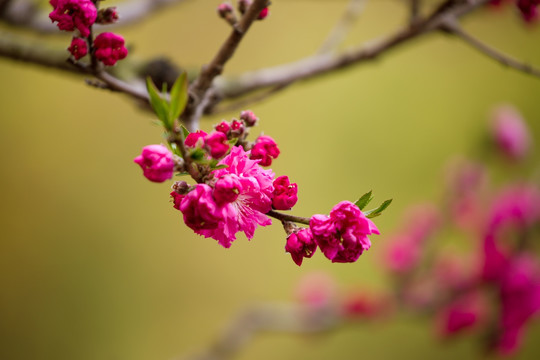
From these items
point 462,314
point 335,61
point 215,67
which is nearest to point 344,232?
point 215,67

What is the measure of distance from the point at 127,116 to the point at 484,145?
192 cm

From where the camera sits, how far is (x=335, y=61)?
893mm

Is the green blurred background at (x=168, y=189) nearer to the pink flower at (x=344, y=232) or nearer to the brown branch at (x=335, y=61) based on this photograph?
the brown branch at (x=335, y=61)

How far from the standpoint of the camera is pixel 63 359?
7.14 feet

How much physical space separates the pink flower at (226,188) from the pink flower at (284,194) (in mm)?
60

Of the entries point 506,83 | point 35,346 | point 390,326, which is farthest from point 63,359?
point 506,83

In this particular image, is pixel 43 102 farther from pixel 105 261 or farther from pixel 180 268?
pixel 180 268

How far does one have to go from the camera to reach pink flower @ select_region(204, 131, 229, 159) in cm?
38

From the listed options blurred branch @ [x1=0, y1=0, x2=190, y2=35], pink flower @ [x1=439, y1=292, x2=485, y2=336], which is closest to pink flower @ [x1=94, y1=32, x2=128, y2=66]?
blurred branch @ [x1=0, y1=0, x2=190, y2=35]

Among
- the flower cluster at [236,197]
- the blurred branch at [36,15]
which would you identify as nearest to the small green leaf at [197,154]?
the flower cluster at [236,197]

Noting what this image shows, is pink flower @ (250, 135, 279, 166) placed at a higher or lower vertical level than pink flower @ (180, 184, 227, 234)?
higher

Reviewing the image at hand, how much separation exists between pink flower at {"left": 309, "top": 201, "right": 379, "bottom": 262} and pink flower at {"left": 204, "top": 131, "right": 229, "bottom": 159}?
13cm

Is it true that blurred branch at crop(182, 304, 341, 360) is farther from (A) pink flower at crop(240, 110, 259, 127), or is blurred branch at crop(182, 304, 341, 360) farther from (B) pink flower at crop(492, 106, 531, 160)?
(A) pink flower at crop(240, 110, 259, 127)

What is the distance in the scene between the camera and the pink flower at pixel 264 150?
0.45 metres
